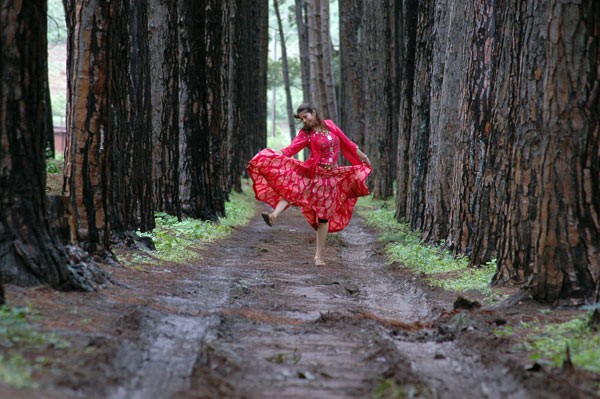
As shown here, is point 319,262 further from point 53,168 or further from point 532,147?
point 53,168

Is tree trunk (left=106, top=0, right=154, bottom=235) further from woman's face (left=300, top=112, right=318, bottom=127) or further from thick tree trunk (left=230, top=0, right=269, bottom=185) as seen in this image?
thick tree trunk (left=230, top=0, right=269, bottom=185)

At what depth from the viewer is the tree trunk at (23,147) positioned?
6.29 m

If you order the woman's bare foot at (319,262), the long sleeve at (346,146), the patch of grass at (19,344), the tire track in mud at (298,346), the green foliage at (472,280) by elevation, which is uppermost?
the long sleeve at (346,146)

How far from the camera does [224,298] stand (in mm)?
8195

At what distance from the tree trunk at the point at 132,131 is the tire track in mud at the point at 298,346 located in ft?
5.52

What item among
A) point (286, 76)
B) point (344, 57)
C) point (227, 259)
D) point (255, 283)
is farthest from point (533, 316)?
point (286, 76)

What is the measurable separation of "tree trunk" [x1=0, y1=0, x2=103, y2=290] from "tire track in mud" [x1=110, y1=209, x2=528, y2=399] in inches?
40.2

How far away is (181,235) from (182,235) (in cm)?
3

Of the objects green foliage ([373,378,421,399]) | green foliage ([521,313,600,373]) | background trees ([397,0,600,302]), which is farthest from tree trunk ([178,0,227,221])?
green foliage ([373,378,421,399])

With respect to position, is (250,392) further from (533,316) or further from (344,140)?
(344,140)

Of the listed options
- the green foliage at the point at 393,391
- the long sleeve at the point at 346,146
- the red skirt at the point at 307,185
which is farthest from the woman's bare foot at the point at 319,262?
the green foliage at the point at 393,391

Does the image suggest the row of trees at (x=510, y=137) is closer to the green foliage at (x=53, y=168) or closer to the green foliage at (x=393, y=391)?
the green foliage at (x=393, y=391)

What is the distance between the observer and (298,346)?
237 inches

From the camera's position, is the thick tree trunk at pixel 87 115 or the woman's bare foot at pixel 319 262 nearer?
the thick tree trunk at pixel 87 115
